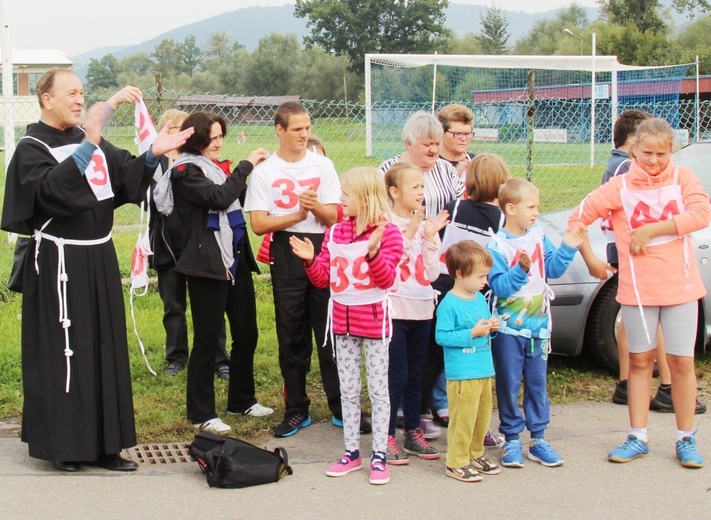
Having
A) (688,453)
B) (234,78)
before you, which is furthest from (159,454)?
(234,78)

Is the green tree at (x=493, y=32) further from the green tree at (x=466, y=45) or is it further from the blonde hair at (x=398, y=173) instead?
the blonde hair at (x=398, y=173)

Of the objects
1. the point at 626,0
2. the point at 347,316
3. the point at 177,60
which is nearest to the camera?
the point at 347,316

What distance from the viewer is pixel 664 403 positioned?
5852 millimetres

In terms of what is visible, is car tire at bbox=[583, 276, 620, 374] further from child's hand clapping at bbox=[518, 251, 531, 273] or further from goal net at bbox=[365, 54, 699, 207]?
goal net at bbox=[365, 54, 699, 207]

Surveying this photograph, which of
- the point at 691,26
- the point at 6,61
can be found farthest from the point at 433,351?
the point at 691,26

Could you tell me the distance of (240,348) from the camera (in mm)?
5730

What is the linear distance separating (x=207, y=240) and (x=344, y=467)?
5.21 feet

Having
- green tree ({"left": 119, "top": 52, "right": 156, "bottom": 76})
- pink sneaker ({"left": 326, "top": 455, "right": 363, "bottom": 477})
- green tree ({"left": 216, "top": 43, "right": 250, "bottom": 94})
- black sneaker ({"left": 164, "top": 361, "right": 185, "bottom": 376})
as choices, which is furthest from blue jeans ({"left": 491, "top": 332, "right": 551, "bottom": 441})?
green tree ({"left": 119, "top": 52, "right": 156, "bottom": 76})

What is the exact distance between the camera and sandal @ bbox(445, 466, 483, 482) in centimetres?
469

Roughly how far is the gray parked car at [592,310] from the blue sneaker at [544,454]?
1483mm

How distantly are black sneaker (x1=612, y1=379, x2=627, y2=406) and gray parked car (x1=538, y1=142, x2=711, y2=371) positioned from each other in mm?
406

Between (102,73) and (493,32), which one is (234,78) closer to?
(493,32)

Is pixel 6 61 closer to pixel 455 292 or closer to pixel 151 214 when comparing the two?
pixel 151 214

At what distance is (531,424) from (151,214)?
3211mm
